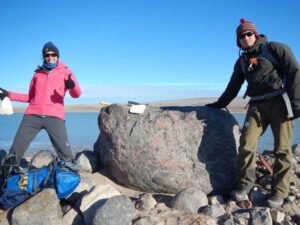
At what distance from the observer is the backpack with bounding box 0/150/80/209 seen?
17.8ft

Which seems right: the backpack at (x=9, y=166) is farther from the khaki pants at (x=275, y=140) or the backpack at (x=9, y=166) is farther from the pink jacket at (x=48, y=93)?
the khaki pants at (x=275, y=140)

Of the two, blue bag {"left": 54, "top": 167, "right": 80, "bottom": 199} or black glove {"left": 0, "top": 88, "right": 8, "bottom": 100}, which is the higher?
black glove {"left": 0, "top": 88, "right": 8, "bottom": 100}

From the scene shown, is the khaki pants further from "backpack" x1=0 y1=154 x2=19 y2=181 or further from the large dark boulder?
"backpack" x1=0 y1=154 x2=19 y2=181

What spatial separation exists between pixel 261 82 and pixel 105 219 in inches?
115

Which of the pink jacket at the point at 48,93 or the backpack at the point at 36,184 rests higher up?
the pink jacket at the point at 48,93

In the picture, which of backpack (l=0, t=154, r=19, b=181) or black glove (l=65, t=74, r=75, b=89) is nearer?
backpack (l=0, t=154, r=19, b=181)

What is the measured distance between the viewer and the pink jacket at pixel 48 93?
6.05 m

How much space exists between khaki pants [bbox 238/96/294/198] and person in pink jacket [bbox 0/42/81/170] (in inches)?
102

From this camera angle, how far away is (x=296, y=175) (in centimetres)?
673

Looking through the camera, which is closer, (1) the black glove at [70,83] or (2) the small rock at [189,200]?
(2) the small rock at [189,200]

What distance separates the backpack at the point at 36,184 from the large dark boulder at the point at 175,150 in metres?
1.23

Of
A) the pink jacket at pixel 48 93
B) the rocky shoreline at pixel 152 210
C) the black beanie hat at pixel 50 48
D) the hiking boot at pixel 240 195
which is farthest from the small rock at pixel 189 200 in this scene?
the black beanie hat at pixel 50 48

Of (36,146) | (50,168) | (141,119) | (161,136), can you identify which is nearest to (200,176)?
(161,136)

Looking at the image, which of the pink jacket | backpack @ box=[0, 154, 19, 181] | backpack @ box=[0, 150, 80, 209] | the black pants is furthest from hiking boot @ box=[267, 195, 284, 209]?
backpack @ box=[0, 154, 19, 181]
